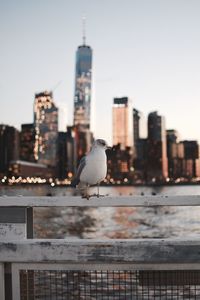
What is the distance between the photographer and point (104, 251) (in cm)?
277

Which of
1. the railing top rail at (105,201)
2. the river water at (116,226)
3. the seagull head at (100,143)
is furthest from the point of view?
the river water at (116,226)

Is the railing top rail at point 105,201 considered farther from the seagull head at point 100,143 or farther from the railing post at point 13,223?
the seagull head at point 100,143

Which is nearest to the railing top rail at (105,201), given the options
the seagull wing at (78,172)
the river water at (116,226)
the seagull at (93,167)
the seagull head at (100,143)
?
the seagull at (93,167)

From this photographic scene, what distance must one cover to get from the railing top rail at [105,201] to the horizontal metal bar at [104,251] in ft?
2.32

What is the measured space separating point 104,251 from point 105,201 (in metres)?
0.97

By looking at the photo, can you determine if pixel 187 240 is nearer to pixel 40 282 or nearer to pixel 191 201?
pixel 191 201

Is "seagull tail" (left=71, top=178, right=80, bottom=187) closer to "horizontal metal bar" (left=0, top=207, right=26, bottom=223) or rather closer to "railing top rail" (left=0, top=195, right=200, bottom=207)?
"railing top rail" (left=0, top=195, right=200, bottom=207)

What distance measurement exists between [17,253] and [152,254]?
0.78m

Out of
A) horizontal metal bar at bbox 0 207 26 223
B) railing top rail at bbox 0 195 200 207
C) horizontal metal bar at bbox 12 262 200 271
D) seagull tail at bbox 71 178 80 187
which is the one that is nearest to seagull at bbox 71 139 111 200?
seagull tail at bbox 71 178 80 187

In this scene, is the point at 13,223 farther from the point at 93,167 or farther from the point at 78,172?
the point at 78,172

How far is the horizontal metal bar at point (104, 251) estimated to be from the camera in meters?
2.72

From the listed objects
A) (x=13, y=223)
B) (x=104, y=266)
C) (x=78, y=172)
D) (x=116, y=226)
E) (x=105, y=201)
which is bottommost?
(x=116, y=226)

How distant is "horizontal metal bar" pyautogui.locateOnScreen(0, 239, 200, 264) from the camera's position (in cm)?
272

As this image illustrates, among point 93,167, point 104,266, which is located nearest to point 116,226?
point 93,167
